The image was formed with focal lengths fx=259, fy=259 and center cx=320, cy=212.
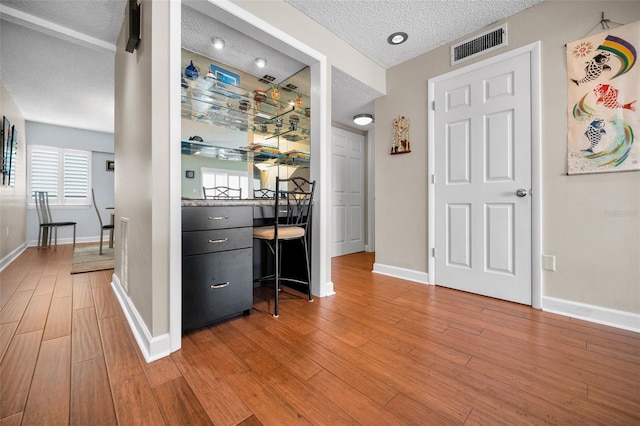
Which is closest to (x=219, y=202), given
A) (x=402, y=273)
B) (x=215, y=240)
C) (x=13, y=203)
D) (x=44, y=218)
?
(x=215, y=240)

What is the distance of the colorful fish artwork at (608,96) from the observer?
5.71 feet

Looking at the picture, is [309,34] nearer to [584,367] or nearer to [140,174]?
[140,174]

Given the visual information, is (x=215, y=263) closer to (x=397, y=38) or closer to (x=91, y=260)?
(x=397, y=38)

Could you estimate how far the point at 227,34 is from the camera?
7.20ft

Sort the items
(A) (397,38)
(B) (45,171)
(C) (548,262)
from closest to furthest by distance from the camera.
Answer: (C) (548,262)
(A) (397,38)
(B) (45,171)

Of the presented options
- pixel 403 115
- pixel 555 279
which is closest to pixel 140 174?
pixel 403 115

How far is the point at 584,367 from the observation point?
50.6 inches

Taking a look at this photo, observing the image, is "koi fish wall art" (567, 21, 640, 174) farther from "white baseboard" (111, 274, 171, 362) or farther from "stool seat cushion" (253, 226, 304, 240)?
"white baseboard" (111, 274, 171, 362)

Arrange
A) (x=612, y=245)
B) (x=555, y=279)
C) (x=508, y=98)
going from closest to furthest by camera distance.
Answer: (x=612, y=245) < (x=555, y=279) < (x=508, y=98)

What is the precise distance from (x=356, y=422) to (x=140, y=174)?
1732 mm

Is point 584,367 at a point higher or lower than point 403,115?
lower

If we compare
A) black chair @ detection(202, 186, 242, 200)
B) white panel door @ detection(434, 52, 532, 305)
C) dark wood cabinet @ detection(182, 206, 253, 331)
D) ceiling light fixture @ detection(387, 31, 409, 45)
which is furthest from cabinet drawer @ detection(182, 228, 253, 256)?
ceiling light fixture @ detection(387, 31, 409, 45)

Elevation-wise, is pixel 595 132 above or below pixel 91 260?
above

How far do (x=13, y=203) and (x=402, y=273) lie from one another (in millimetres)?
5744
